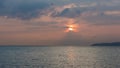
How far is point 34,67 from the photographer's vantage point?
8838cm

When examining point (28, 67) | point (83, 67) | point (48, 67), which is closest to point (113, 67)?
point (83, 67)

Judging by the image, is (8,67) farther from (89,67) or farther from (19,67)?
(89,67)

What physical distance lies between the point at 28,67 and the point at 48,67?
638 centimetres

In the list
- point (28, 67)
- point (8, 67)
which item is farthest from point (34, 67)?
point (8, 67)

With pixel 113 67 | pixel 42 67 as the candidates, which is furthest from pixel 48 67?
pixel 113 67

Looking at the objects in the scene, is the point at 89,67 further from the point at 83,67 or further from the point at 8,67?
the point at 8,67

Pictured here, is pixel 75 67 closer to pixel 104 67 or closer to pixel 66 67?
pixel 66 67

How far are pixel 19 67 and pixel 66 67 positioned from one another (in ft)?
49.5

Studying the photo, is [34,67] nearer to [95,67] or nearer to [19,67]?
[19,67]

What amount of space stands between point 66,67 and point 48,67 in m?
5.78

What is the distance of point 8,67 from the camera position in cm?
8912

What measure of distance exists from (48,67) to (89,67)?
1314 cm

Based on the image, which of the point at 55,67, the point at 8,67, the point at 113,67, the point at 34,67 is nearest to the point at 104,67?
the point at 113,67

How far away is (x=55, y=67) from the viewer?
294 feet
